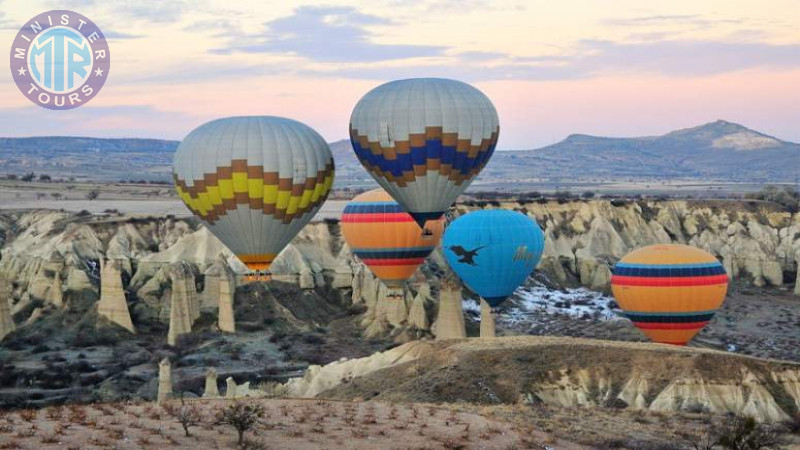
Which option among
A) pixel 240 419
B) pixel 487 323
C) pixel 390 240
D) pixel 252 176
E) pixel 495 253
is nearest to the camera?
pixel 240 419

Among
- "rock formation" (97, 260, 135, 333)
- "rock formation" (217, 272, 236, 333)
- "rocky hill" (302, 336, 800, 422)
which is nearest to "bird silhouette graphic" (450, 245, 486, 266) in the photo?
"rocky hill" (302, 336, 800, 422)

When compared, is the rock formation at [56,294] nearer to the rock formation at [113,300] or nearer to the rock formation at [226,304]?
the rock formation at [113,300]

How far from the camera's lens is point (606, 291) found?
103 metres

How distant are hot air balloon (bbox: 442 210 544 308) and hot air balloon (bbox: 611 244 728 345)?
5.08 meters

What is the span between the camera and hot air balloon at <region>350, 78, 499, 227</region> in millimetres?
52094

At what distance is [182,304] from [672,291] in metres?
33.9

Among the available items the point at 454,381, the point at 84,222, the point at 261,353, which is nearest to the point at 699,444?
the point at 454,381

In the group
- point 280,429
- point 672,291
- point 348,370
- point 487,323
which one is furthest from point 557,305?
point 280,429

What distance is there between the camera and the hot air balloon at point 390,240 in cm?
6706

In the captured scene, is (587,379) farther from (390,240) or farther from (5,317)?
(5,317)

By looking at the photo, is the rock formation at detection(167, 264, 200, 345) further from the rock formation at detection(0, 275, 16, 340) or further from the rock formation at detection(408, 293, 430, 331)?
the rock formation at detection(408, 293, 430, 331)

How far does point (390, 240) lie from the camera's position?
2650 inches

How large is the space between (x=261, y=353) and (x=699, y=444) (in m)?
46.9

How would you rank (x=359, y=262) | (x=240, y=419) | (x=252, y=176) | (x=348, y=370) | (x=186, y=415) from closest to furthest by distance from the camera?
(x=240, y=419), (x=186, y=415), (x=348, y=370), (x=252, y=176), (x=359, y=262)
